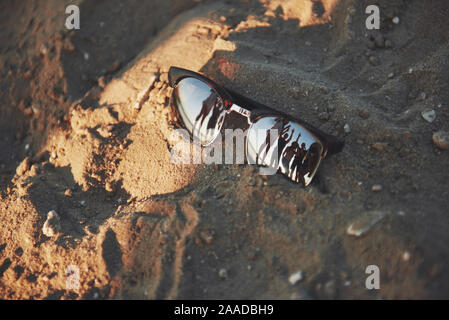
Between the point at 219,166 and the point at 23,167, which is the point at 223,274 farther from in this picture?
the point at 23,167

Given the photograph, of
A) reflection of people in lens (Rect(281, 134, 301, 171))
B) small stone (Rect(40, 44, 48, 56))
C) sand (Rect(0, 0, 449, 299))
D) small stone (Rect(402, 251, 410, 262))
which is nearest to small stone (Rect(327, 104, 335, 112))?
sand (Rect(0, 0, 449, 299))

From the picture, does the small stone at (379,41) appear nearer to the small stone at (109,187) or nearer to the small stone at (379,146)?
the small stone at (379,146)

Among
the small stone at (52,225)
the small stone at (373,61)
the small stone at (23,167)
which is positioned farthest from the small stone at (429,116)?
the small stone at (23,167)

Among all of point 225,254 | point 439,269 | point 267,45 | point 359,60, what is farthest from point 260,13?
point 439,269

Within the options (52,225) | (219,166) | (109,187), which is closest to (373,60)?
(219,166)

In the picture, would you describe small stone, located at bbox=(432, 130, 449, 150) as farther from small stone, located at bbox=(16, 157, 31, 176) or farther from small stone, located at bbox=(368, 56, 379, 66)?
small stone, located at bbox=(16, 157, 31, 176)
